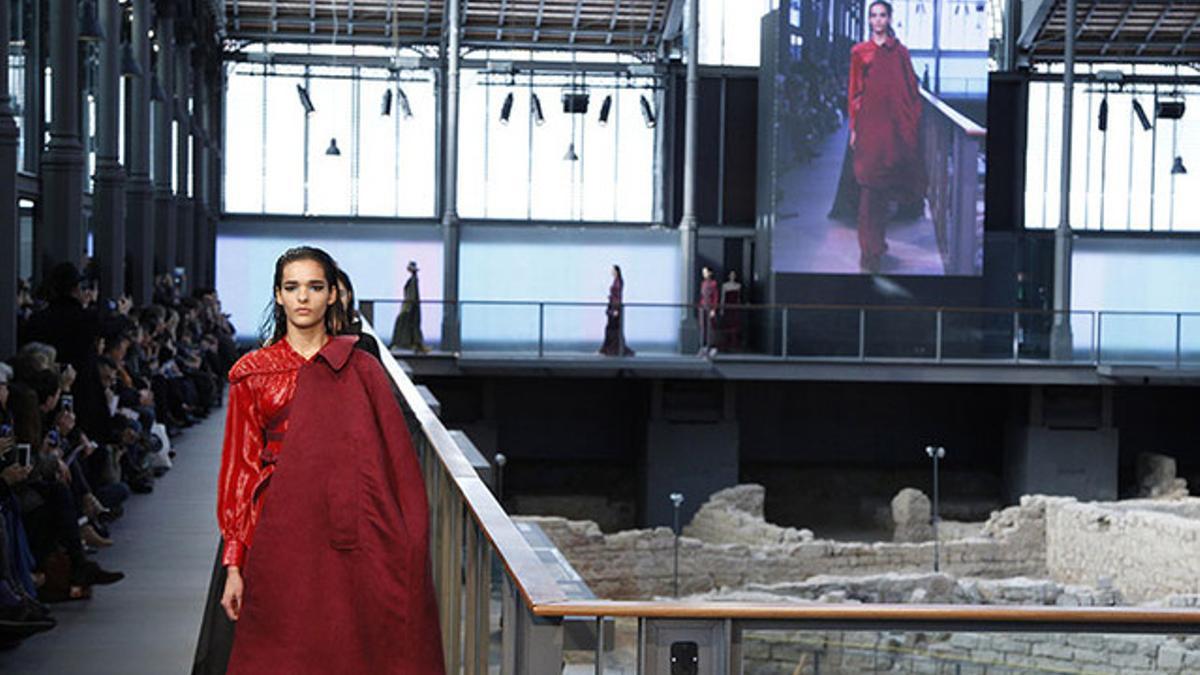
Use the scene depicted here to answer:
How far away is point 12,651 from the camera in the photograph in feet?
27.1

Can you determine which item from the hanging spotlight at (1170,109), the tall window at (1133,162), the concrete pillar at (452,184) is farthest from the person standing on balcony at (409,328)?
the hanging spotlight at (1170,109)

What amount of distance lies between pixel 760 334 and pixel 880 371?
214 centimetres

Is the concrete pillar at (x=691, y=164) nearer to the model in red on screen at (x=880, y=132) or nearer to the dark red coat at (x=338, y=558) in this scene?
the model in red on screen at (x=880, y=132)

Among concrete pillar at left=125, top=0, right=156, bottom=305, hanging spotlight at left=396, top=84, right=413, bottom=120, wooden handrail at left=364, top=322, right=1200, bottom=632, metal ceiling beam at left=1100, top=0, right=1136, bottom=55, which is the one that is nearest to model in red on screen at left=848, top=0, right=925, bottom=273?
metal ceiling beam at left=1100, top=0, right=1136, bottom=55

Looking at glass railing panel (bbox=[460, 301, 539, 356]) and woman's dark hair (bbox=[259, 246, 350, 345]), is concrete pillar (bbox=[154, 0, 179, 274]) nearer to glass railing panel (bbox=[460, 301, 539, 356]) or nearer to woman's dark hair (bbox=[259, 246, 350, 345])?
glass railing panel (bbox=[460, 301, 539, 356])

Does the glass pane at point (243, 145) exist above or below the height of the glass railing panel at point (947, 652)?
above

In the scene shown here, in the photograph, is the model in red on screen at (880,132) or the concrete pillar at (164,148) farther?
the model in red on screen at (880,132)

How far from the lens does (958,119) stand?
3719 cm

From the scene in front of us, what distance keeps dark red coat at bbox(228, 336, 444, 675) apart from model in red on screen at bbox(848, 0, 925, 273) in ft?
106

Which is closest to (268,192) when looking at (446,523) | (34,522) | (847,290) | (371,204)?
(371,204)

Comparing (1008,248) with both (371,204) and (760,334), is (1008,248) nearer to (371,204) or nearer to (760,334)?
(760,334)

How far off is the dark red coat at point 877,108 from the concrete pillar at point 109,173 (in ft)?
59.3

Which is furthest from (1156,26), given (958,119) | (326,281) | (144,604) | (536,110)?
(326,281)

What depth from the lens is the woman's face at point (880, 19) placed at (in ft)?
120
